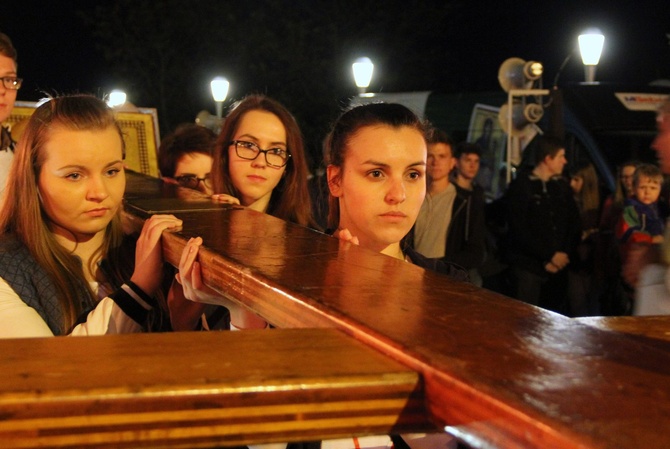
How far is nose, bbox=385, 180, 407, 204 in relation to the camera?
245cm

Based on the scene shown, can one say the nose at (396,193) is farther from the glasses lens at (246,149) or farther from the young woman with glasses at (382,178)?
the glasses lens at (246,149)

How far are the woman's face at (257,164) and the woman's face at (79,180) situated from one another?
1.31 metres

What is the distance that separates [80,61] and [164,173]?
3620 cm

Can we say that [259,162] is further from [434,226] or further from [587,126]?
[587,126]

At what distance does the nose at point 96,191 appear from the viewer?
2.47 metres

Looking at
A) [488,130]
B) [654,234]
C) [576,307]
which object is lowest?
[576,307]

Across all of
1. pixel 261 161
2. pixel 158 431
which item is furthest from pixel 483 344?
pixel 261 161

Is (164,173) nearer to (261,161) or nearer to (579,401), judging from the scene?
(261,161)

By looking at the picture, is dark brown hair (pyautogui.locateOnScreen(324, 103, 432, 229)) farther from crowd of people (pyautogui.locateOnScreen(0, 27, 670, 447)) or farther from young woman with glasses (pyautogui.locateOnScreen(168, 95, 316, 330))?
young woman with glasses (pyautogui.locateOnScreen(168, 95, 316, 330))

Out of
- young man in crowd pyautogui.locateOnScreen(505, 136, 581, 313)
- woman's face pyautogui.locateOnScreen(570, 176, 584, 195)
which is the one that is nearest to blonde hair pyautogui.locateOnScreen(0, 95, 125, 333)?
young man in crowd pyautogui.locateOnScreen(505, 136, 581, 313)

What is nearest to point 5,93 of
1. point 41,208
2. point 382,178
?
point 41,208

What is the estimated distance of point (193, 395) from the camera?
0.89m

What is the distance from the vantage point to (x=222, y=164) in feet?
13.0

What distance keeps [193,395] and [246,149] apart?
308 centimetres
